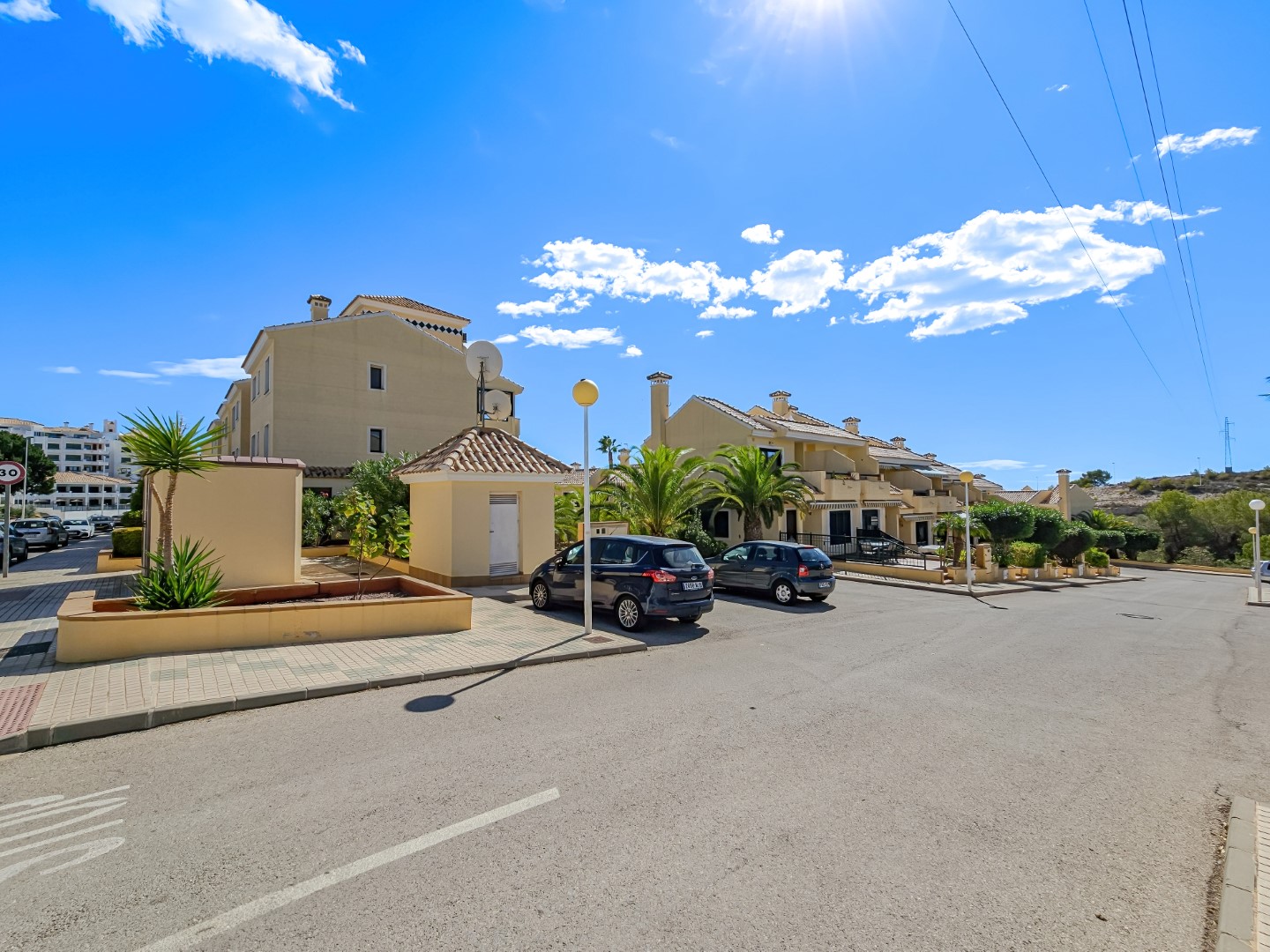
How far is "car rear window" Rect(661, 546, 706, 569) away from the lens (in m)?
11.7

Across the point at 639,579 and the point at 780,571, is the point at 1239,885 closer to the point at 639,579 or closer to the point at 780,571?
the point at 639,579

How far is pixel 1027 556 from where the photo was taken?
91.1ft

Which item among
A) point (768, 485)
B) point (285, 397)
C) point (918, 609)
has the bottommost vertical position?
point (918, 609)

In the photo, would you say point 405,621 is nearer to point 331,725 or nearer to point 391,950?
point 331,725

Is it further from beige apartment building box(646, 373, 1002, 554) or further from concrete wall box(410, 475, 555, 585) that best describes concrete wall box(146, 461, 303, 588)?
beige apartment building box(646, 373, 1002, 554)

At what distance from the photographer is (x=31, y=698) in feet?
21.5

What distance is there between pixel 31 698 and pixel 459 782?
205 inches

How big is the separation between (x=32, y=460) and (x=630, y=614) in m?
60.0

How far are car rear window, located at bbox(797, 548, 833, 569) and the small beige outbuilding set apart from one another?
6.49 meters

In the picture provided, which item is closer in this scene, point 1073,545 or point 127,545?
point 127,545

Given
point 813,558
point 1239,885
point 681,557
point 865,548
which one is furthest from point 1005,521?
point 1239,885

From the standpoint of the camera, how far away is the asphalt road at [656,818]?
3283 mm

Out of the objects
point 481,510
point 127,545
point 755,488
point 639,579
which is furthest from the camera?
point 755,488

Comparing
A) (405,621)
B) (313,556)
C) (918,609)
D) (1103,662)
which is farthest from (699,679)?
(313,556)
